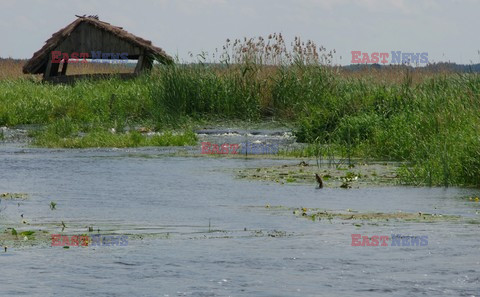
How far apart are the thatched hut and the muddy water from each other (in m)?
24.1

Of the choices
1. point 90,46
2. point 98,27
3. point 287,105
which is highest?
point 98,27

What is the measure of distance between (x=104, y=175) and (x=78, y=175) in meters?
0.44

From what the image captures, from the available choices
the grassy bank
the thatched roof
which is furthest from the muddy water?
the thatched roof

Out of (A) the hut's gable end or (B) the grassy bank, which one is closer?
(B) the grassy bank

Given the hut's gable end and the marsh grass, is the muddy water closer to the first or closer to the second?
the marsh grass

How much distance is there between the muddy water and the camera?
7902mm

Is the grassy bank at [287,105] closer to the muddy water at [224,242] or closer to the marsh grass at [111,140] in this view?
the marsh grass at [111,140]

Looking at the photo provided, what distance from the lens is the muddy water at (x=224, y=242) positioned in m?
7.90

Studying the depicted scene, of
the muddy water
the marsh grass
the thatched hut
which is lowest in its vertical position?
the muddy water

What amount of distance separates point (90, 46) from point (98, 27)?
0.86 metres

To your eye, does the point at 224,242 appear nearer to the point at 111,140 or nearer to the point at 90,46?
the point at 111,140

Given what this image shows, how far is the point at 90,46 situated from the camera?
4153 centimetres

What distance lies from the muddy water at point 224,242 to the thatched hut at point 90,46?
24.1m

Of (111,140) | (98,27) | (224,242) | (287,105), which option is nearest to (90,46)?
(98,27)
